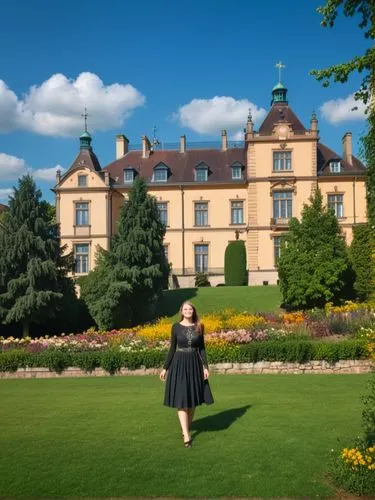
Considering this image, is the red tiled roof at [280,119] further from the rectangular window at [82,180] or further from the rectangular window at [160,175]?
the rectangular window at [82,180]

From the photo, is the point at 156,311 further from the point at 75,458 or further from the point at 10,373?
the point at 75,458

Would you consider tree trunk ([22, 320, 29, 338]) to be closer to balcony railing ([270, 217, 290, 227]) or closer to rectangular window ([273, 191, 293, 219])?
balcony railing ([270, 217, 290, 227])

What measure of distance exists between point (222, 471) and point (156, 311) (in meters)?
22.8

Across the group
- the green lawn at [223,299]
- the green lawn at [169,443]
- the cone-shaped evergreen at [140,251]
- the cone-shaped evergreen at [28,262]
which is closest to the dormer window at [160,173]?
the green lawn at [223,299]

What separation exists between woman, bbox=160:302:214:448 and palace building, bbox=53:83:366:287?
102 feet

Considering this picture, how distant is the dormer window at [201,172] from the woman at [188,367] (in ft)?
116

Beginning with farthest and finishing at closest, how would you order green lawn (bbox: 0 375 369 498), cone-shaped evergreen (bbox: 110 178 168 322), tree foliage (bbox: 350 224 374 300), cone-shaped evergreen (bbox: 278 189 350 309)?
tree foliage (bbox: 350 224 374 300)
cone-shaped evergreen (bbox: 110 178 168 322)
cone-shaped evergreen (bbox: 278 189 350 309)
green lawn (bbox: 0 375 369 498)

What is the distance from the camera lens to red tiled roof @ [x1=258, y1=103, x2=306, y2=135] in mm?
39688

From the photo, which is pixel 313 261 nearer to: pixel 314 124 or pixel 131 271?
pixel 131 271

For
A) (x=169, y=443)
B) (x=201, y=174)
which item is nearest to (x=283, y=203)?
(x=201, y=174)

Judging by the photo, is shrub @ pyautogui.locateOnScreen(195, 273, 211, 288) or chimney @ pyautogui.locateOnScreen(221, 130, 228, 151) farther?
chimney @ pyautogui.locateOnScreen(221, 130, 228, 151)

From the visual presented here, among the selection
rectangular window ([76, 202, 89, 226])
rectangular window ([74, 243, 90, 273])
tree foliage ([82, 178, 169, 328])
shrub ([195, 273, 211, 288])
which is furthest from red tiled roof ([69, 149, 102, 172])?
tree foliage ([82, 178, 169, 328])

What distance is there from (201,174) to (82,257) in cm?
1209

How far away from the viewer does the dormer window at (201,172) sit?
4209cm
